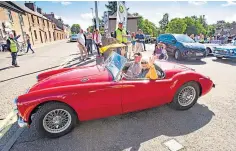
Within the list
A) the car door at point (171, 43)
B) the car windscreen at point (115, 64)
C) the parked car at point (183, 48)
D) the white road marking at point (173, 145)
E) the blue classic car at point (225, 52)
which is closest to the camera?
the white road marking at point (173, 145)

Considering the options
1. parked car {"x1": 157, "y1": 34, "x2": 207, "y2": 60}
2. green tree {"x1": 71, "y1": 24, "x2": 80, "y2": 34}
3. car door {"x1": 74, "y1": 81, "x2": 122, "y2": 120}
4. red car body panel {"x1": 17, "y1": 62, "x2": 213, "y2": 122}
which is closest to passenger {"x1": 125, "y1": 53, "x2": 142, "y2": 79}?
red car body panel {"x1": 17, "y1": 62, "x2": 213, "y2": 122}

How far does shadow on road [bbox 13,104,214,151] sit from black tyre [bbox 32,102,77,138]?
0.13 m

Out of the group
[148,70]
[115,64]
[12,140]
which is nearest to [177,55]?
[148,70]

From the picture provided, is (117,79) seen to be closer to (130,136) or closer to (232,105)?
(130,136)

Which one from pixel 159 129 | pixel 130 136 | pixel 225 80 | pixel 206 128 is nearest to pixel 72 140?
pixel 130 136

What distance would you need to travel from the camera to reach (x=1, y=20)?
804 inches

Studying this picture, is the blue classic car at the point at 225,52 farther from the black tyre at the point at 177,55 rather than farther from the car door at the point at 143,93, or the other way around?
the car door at the point at 143,93

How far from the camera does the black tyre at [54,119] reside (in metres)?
2.75

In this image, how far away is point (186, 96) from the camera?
370cm

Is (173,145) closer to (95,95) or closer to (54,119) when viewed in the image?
(95,95)

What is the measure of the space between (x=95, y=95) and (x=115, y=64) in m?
0.83

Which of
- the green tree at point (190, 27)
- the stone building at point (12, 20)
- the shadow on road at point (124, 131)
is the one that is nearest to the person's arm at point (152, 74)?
the shadow on road at point (124, 131)

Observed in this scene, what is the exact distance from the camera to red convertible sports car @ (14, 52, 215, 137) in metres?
2.76

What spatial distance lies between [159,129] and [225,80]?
3.97m
